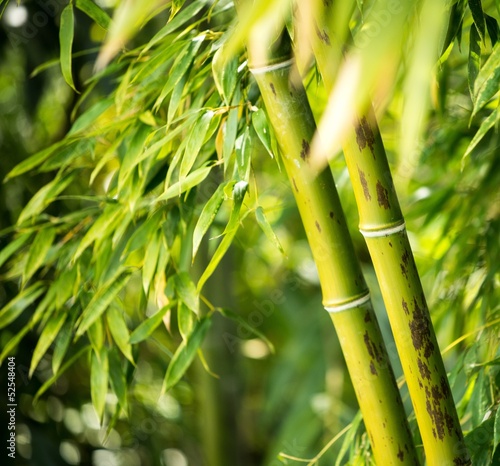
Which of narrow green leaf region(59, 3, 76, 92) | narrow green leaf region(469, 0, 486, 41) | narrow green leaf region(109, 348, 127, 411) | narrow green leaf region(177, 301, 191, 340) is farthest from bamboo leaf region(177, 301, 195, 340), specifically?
narrow green leaf region(469, 0, 486, 41)

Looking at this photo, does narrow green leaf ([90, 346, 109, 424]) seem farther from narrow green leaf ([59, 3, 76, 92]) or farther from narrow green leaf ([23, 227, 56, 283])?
narrow green leaf ([59, 3, 76, 92])

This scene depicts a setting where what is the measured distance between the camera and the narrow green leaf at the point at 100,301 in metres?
0.63

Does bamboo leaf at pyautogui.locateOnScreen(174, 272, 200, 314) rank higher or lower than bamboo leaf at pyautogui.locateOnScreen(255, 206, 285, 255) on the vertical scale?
lower

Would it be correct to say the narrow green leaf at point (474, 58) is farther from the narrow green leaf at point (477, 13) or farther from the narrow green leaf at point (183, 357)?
the narrow green leaf at point (183, 357)

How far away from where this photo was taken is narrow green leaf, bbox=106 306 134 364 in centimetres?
66

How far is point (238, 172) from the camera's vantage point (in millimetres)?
506

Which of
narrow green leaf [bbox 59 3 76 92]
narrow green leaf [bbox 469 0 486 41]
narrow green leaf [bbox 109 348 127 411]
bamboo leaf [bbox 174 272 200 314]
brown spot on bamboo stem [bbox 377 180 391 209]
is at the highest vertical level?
narrow green leaf [bbox 59 3 76 92]

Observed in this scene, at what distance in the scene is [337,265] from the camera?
1.72 ft

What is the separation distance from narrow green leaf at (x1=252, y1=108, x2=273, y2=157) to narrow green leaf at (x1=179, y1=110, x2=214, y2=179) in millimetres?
34

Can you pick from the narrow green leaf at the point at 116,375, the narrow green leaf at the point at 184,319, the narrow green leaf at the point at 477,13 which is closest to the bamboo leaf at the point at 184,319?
the narrow green leaf at the point at 184,319

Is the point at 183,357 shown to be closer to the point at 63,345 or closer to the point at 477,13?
the point at 63,345

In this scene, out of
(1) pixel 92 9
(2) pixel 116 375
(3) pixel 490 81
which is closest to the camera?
(3) pixel 490 81

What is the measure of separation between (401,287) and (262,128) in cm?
16

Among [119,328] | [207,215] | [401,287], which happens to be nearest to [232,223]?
[207,215]
